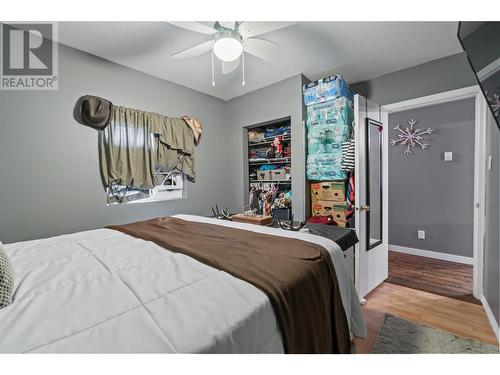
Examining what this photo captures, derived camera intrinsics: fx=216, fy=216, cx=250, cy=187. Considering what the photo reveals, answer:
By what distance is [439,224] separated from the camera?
303 cm

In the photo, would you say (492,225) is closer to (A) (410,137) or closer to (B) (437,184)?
(B) (437,184)

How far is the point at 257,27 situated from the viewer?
Result: 166 centimetres

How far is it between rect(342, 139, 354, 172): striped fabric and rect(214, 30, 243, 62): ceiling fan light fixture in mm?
1403

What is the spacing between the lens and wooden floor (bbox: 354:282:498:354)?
1.61 meters

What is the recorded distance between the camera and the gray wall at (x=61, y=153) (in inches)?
70.1

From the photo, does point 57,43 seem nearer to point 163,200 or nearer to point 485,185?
point 163,200

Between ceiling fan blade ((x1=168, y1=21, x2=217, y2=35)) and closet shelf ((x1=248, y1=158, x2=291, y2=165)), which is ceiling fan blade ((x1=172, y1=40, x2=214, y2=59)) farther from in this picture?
closet shelf ((x1=248, y1=158, x2=291, y2=165))

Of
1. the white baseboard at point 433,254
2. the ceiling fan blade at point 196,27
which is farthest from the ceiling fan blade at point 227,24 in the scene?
the white baseboard at point 433,254

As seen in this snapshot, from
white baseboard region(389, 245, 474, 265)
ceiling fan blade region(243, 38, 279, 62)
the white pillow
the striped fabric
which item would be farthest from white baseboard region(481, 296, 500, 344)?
the white pillow

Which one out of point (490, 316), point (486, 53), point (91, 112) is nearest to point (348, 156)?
point (486, 53)

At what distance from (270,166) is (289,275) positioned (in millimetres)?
2524

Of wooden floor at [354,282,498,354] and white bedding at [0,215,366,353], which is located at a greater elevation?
white bedding at [0,215,366,353]

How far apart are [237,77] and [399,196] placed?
2973mm

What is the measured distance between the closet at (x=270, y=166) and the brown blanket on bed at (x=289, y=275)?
159cm
